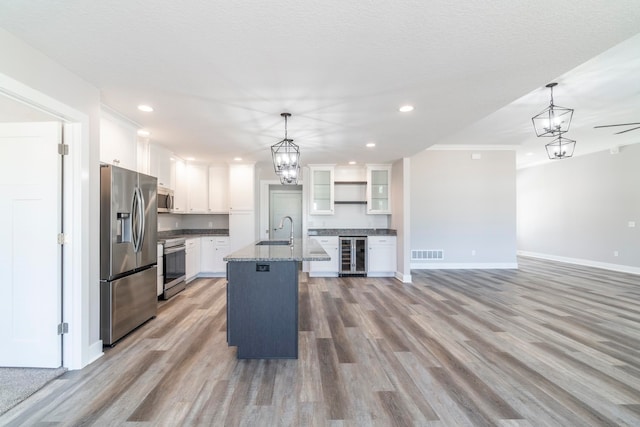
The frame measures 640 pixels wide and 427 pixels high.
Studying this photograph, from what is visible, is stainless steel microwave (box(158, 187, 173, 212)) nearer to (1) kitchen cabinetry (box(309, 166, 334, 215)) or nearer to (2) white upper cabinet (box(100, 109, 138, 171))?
(2) white upper cabinet (box(100, 109, 138, 171))

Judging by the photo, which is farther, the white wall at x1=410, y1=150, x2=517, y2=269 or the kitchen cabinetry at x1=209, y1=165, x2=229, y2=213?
the white wall at x1=410, y1=150, x2=517, y2=269

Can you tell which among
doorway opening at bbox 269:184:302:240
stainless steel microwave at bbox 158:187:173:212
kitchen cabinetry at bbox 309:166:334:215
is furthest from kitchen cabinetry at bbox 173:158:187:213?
kitchen cabinetry at bbox 309:166:334:215

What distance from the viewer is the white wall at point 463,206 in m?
6.60

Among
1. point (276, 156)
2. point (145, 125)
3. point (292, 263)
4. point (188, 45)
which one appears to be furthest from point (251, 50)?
point (145, 125)

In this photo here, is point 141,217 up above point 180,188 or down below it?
below

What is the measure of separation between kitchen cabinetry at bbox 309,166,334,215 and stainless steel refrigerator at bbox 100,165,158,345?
3.47 meters

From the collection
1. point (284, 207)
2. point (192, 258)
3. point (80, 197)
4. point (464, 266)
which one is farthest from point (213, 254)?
point (464, 266)

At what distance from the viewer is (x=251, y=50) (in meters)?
1.95

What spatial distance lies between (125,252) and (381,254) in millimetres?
4627

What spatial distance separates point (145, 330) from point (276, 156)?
8.28 ft

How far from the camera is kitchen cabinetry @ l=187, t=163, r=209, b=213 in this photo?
236 inches

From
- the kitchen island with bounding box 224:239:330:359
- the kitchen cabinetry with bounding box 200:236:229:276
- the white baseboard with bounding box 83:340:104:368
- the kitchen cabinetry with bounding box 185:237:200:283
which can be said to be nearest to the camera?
the white baseboard with bounding box 83:340:104:368

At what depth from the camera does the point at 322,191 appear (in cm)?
634

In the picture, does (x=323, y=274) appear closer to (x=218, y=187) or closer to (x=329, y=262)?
(x=329, y=262)
